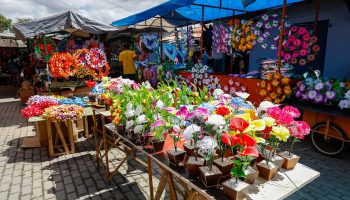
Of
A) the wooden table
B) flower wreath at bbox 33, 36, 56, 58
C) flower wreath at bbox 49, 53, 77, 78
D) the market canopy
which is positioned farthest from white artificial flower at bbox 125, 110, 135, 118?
flower wreath at bbox 33, 36, 56, 58

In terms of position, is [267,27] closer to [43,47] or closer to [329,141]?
[329,141]

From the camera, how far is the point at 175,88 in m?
2.81

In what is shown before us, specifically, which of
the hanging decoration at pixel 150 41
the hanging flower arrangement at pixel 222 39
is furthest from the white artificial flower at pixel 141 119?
the hanging decoration at pixel 150 41

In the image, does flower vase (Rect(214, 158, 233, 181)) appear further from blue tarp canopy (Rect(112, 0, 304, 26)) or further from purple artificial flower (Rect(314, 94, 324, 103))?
blue tarp canopy (Rect(112, 0, 304, 26))

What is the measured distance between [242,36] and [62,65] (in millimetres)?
4473

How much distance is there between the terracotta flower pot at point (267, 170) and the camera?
5.85 feet

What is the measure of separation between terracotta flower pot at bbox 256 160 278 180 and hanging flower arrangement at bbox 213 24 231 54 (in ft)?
16.2

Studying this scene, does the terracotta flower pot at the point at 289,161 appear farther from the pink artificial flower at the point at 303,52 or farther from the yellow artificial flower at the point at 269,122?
the pink artificial flower at the point at 303,52

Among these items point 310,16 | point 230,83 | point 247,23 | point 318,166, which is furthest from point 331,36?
point 318,166

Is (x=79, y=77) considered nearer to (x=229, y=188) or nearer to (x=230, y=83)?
(x=230, y=83)

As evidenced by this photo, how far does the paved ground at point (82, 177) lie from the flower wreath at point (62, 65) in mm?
1975

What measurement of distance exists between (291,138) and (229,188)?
2.57 feet

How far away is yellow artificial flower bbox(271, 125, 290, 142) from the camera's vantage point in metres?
1.71

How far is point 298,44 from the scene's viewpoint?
16.2ft
